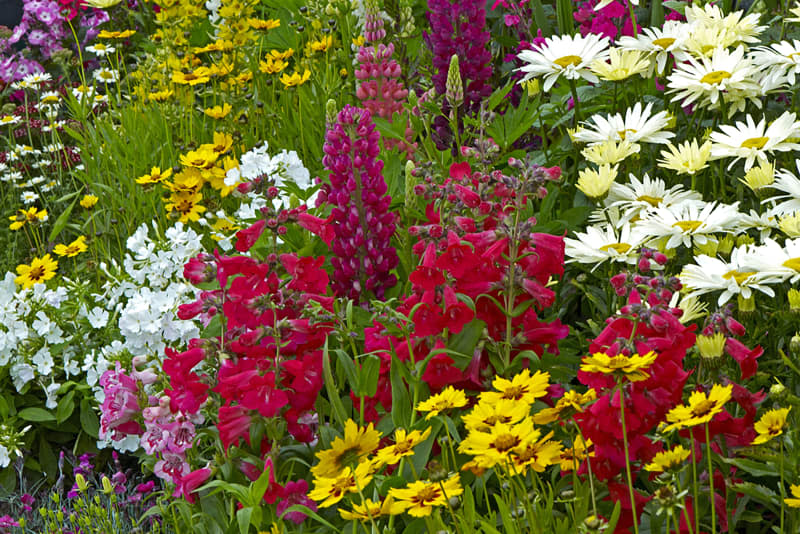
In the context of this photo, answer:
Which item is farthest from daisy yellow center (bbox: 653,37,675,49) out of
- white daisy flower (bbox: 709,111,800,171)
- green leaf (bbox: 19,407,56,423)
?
green leaf (bbox: 19,407,56,423)

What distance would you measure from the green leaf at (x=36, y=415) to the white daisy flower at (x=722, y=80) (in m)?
2.12

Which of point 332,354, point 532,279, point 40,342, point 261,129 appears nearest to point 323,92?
point 261,129

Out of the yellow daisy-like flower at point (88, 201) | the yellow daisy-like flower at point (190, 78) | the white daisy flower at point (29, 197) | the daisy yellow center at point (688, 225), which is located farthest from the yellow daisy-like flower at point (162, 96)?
the daisy yellow center at point (688, 225)

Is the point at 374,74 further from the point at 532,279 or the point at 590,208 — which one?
the point at 532,279

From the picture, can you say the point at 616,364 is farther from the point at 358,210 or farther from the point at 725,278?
the point at 358,210

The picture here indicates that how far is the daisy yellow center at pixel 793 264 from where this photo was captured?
1753 millimetres

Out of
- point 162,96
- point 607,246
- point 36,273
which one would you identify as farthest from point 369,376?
point 162,96

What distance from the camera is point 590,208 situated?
104 inches

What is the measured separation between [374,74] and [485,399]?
1.89 m

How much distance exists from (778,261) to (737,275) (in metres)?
0.08

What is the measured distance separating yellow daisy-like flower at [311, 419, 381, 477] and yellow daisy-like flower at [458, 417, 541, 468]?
33 cm

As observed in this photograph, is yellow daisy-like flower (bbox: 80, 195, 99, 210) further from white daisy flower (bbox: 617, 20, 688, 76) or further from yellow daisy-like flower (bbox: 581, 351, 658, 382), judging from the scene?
yellow daisy-like flower (bbox: 581, 351, 658, 382)

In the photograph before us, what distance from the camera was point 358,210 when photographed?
237 cm

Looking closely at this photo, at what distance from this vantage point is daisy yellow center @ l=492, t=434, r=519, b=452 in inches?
55.4
